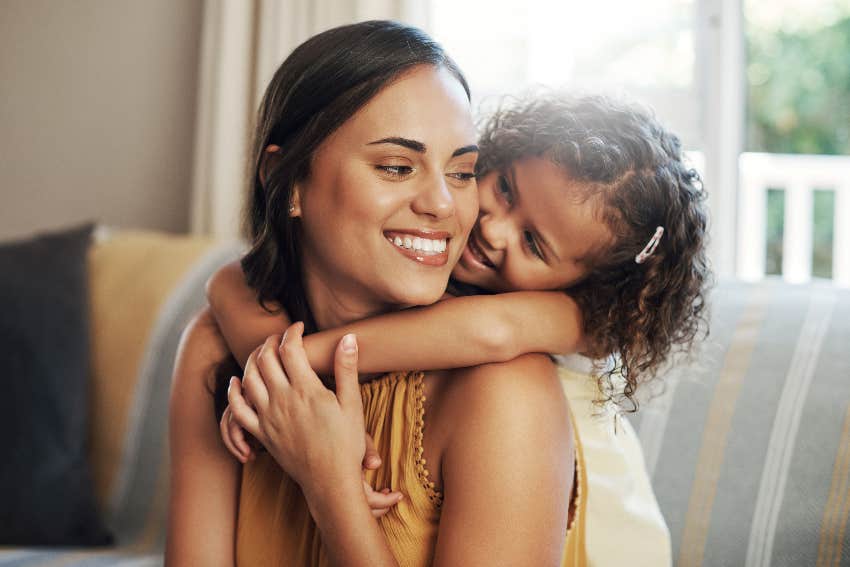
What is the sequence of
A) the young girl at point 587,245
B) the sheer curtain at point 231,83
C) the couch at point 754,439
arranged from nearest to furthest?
the young girl at point 587,245, the couch at point 754,439, the sheer curtain at point 231,83

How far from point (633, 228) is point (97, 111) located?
2559 mm

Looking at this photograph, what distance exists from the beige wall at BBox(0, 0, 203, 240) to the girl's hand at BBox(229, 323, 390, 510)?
2197 millimetres

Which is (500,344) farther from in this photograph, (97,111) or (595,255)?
(97,111)

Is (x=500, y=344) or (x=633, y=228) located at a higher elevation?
(x=633, y=228)

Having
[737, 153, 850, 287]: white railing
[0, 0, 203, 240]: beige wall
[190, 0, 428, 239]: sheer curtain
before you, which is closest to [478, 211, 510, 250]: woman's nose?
[190, 0, 428, 239]: sheer curtain

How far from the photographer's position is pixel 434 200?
3.99 feet

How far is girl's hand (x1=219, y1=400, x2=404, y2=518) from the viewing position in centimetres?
121

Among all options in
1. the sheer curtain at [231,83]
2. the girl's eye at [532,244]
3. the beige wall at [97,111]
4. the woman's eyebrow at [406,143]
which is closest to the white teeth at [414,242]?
the woman's eyebrow at [406,143]

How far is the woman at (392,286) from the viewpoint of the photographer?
3.75 feet

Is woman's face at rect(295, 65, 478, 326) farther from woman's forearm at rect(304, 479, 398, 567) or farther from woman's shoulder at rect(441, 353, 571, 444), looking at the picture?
woman's forearm at rect(304, 479, 398, 567)

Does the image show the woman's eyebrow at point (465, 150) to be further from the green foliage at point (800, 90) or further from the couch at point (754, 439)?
the green foliage at point (800, 90)

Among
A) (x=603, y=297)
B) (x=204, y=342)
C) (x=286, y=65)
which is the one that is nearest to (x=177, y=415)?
(x=204, y=342)

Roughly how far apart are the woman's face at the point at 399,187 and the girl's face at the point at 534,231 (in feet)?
0.56

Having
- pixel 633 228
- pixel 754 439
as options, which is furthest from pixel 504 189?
pixel 754 439
